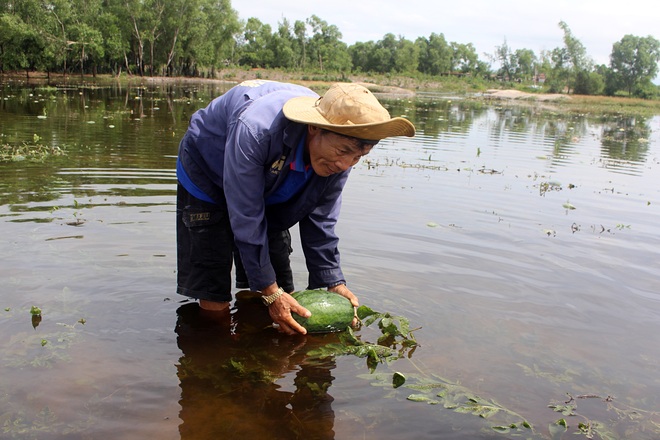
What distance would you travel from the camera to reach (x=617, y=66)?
8569 cm

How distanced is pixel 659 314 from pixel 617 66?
9304cm

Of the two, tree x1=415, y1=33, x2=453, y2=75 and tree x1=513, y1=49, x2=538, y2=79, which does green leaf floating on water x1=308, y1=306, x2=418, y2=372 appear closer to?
tree x1=415, y1=33, x2=453, y2=75

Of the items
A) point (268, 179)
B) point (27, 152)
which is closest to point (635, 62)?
point (27, 152)

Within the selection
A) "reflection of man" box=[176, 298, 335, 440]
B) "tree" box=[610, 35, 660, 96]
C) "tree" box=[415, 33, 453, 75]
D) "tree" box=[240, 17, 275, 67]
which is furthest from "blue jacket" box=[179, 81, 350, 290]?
"tree" box=[415, 33, 453, 75]

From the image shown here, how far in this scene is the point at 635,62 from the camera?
83750 mm

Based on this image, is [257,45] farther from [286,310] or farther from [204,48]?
[286,310]

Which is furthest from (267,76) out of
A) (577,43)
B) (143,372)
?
(143,372)

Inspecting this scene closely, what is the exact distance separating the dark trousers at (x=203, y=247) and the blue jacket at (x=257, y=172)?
143 mm

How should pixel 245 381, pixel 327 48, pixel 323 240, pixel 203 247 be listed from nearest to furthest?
pixel 245 381 → pixel 203 247 → pixel 323 240 → pixel 327 48

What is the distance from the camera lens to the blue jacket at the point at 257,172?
10.3 ft

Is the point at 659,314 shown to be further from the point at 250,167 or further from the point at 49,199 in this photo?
the point at 49,199

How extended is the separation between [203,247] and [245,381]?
0.93 m

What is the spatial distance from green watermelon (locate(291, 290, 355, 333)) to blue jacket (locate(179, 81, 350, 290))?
0.79ft

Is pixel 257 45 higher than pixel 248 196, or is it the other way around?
pixel 257 45
